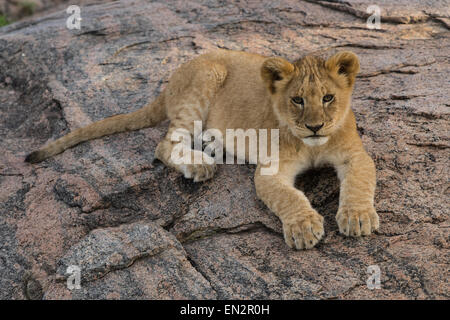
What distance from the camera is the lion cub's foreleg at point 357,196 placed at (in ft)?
11.7

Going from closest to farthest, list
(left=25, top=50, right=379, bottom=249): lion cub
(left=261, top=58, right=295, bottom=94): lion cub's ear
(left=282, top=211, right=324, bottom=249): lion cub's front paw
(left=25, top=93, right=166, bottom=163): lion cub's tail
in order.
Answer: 1. (left=282, top=211, right=324, bottom=249): lion cub's front paw
2. (left=25, top=50, right=379, bottom=249): lion cub
3. (left=261, top=58, right=295, bottom=94): lion cub's ear
4. (left=25, top=93, right=166, bottom=163): lion cub's tail

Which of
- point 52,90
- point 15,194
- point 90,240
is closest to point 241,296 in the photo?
point 90,240

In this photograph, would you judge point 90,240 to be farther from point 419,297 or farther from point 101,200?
point 419,297

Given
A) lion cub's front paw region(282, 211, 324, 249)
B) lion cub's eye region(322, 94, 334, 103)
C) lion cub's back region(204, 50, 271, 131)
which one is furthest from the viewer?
lion cub's back region(204, 50, 271, 131)

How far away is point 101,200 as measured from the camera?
4.31m

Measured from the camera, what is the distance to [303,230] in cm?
356

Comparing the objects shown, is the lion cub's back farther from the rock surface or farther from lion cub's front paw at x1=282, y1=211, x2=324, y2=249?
lion cub's front paw at x1=282, y1=211, x2=324, y2=249

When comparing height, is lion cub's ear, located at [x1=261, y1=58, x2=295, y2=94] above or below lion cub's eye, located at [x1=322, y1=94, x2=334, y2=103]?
above

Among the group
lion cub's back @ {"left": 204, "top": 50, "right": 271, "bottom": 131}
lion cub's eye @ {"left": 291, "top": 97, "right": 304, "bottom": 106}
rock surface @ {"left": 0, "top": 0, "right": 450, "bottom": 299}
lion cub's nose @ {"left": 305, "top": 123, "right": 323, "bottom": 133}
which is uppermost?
lion cub's eye @ {"left": 291, "top": 97, "right": 304, "bottom": 106}

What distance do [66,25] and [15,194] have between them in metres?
4.21

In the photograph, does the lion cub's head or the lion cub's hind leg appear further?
the lion cub's hind leg

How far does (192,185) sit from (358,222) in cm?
155

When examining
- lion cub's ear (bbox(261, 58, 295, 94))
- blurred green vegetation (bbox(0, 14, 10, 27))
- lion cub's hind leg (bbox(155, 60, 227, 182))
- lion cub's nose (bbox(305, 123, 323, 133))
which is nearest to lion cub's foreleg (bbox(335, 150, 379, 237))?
Answer: lion cub's nose (bbox(305, 123, 323, 133))

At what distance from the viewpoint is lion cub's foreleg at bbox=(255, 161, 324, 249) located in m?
3.55
